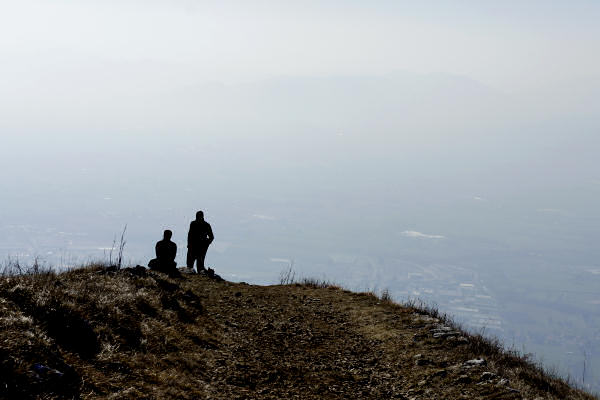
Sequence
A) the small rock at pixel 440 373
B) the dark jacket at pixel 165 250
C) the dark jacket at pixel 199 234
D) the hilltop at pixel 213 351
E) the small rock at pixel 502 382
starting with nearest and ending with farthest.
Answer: the hilltop at pixel 213 351, the small rock at pixel 502 382, the small rock at pixel 440 373, the dark jacket at pixel 165 250, the dark jacket at pixel 199 234

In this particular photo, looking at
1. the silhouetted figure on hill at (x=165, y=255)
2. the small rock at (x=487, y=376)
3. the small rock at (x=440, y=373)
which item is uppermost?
the silhouetted figure on hill at (x=165, y=255)

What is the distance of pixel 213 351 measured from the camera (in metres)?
12.0

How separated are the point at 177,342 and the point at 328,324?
19.7 ft

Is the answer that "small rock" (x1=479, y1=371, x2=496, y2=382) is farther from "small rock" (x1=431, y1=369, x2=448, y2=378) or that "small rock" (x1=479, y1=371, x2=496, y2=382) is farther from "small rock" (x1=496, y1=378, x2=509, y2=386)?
"small rock" (x1=431, y1=369, x2=448, y2=378)

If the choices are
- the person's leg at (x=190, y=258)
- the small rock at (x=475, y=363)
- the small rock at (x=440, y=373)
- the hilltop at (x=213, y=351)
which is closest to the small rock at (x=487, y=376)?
the hilltop at (x=213, y=351)

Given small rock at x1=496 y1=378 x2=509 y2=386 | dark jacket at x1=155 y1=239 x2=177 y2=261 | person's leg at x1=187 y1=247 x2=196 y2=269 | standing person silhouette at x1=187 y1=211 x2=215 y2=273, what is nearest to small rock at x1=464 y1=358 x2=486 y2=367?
small rock at x1=496 y1=378 x2=509 y2=386


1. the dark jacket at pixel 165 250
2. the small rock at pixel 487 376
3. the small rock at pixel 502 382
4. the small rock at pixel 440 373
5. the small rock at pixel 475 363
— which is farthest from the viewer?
the dark jacket at pixel 165 250

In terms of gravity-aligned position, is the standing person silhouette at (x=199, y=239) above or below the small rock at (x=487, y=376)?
above

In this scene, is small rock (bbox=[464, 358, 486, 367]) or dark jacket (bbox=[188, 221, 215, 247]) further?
dark jacket (bbox=[188, 221, 215, 247])

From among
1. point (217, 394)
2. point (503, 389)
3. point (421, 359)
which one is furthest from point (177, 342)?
point (503, 389)

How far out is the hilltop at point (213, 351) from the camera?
7988 millimetres

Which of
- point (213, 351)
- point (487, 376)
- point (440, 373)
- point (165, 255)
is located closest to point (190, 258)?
point (165, 255)

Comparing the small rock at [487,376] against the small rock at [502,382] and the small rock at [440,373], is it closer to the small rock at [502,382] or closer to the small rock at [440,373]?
the small rock at [502,382]

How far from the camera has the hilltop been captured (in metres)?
7.99
